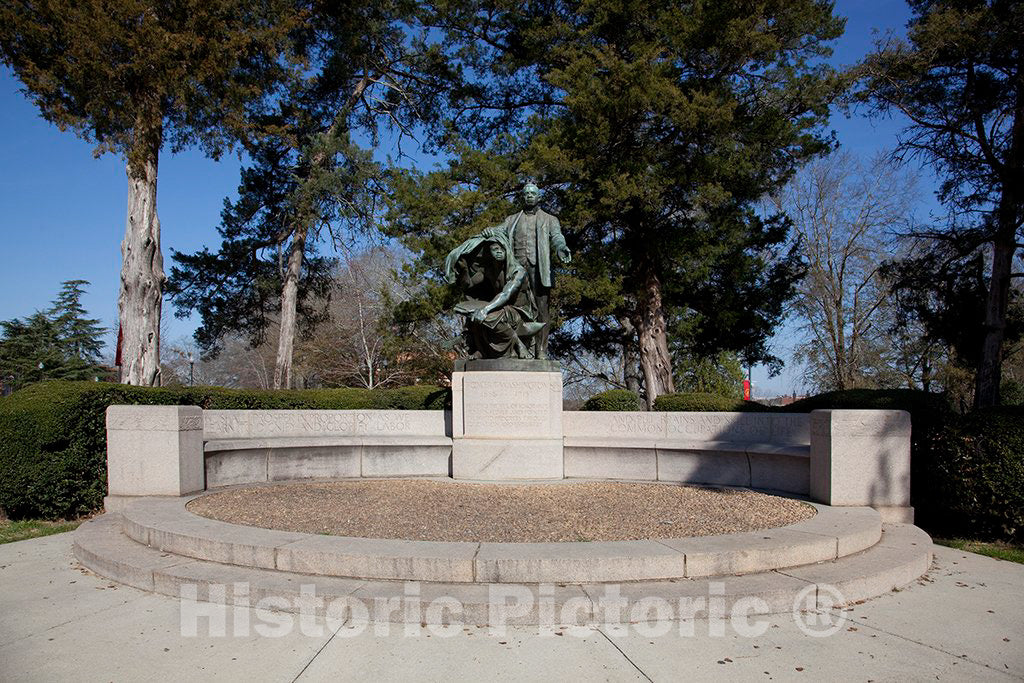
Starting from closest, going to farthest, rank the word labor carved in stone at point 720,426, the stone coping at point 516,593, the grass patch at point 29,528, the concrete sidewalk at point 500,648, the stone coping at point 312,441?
1. the concrete sidewalk at point 500,648
2. the stone coping at point 516,593
3. the grass patch at point 29,528
4. the stone coping at point 312,441
5. the word labor carved in stone at point 720,426

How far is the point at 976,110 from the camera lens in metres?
15.0

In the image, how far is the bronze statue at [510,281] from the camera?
988 centimetres

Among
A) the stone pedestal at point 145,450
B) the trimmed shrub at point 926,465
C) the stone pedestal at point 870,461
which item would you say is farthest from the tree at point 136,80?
the trimmed shrub at point 926,465

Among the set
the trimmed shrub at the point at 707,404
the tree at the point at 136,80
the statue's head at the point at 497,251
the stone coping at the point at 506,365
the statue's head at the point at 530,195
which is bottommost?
the trimmed shrub at the point at 707,404

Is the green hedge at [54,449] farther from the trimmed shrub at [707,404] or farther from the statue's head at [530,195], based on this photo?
the trimmed shrub at [707,404]

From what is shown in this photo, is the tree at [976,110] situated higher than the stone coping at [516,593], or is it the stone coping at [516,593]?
the tree at [976,110]

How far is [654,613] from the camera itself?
172 inches

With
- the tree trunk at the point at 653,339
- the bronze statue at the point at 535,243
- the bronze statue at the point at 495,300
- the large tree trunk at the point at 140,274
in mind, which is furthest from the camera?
the tree trunk at the point at 653,339

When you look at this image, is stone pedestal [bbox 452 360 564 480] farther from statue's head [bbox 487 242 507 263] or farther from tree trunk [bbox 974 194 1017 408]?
tree trunk [bbox 974 194 1017 408]

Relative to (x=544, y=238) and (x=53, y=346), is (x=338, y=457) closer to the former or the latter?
(x=544, y=238)

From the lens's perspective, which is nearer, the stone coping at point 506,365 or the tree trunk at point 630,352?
the stone coping at point 506,365

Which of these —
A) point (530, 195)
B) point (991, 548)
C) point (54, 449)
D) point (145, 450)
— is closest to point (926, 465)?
point (991, 548)

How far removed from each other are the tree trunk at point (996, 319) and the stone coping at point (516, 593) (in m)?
11.8

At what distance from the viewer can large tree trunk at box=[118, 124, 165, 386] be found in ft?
53.2
